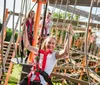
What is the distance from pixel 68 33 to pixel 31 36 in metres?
2.54

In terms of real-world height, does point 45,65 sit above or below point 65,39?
below

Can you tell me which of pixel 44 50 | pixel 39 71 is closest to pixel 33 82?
pixel 39 71

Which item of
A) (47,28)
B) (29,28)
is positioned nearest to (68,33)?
(29,28)

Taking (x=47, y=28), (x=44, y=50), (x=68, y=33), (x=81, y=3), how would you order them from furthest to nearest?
(x=47, y=28), (x=81, y=3), (x=44, y=50), (x=68, y=33)

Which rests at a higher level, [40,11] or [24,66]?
[40,11]

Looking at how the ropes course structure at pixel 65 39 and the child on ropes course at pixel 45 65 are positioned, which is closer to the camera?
the ropes course structure at pixel 65 39

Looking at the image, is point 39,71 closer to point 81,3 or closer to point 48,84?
point 48,84

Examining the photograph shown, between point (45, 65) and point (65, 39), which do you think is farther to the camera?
point (65, 39)

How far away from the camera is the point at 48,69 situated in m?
2.91

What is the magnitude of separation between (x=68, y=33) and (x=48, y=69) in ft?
1.67

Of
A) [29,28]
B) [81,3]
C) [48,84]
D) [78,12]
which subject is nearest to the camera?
[48,84]

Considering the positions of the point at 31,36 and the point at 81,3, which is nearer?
the point at 81,3

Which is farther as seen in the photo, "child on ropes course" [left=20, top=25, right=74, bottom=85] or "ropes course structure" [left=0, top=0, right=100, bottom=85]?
"child on ropes course" [left=20, top=25, right=74, bottom=85]

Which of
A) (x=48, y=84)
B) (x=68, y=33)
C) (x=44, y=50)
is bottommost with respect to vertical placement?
(x=48, y=84)
